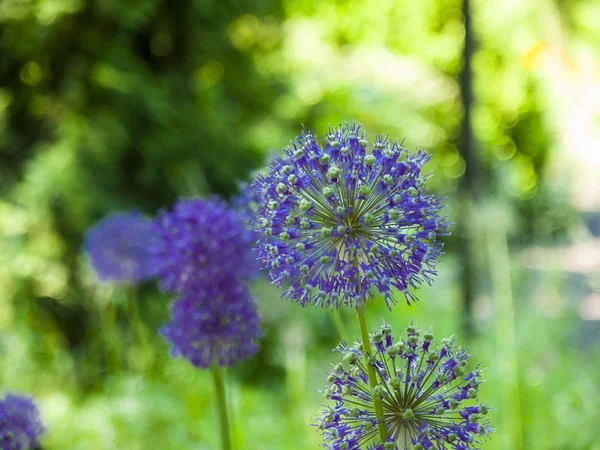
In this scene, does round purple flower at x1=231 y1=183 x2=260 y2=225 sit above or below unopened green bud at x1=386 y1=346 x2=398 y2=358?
above

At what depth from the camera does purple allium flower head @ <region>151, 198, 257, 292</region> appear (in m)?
1.14

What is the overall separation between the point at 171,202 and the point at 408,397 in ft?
10.9

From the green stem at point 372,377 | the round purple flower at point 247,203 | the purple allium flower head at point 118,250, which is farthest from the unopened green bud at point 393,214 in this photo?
the purple allium flower head at point 118,250

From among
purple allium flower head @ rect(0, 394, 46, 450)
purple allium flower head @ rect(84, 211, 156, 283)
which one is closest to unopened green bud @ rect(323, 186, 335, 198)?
A: purple allium flower head @ rect(0, 394, 46, 450)

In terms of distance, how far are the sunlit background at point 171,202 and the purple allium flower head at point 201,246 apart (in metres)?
1.34

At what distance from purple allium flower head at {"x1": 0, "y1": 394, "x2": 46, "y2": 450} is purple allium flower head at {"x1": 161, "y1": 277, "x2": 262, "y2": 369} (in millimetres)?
260

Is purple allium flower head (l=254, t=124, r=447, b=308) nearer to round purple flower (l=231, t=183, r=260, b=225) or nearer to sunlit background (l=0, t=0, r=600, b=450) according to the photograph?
round purple flower (l=231, t=183, r=260, b=225)

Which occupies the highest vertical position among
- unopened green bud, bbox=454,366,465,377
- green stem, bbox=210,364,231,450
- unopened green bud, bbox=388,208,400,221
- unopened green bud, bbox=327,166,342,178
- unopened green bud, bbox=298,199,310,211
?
unopened green bud, bbox=327,166,342,178

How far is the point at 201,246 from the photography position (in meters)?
1.15

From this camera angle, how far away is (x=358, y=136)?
71cm

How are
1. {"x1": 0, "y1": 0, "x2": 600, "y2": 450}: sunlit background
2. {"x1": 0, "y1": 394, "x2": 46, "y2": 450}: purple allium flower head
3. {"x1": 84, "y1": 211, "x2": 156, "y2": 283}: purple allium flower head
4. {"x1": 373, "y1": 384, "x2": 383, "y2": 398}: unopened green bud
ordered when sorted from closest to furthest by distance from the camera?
{"x1": 373, "y1": 384, "x2": 383, "y2": 398}: unopened green bud
{"x1": 0, "y1": 394, "x2": 46, "y2": 450}: purple allium flower head
{"x1": 84, "y1": 211, "x2": 156, "y2": 283}: purple allium flower head
{"x1": 0, "y1": 0, "x2": 600, "y2": 450}: sunlit background

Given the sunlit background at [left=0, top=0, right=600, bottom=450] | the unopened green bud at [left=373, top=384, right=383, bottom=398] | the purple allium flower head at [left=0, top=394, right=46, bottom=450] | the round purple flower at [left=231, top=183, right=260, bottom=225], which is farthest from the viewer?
the sunlit background at [left=0, top=0, right=600, bottom=450]

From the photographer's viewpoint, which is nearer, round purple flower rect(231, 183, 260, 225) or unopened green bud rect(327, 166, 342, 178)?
unopened green bud rect(327, 166, 342, 178)

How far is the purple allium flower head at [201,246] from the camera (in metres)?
1.14
